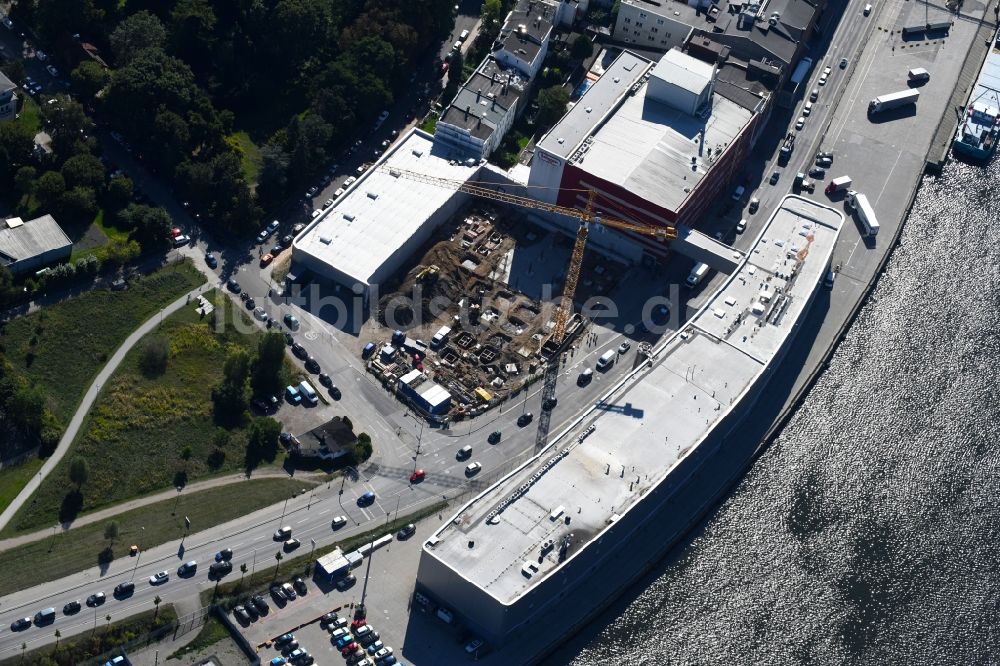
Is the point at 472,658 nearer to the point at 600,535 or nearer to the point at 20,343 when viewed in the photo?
the point at 600,535

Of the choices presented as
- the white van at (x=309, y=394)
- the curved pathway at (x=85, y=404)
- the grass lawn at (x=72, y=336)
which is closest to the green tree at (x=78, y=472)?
the curved pathway at (x=85, y=404)

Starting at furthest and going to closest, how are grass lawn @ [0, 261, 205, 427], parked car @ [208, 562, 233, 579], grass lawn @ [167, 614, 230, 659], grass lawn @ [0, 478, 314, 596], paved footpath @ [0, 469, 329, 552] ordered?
grass lawn @ [0, 261, 205, 427] < parked car @ [208, 562, 233, 579] < paved footpath @ [0, 469, 329, 552] < grass lawn @ [0, 478, 314, 596] < grass lawn @ [167, 614, 230, 659]

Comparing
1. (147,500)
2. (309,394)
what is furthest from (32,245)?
(309,394)

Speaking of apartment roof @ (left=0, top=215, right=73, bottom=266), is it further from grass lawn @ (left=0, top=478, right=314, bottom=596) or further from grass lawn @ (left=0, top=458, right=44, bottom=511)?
grass lawn @ (left=0, top=478, right=314, bottom=596)

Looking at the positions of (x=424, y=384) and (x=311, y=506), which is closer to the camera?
(x=311, y=506)

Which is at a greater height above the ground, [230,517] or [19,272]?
[19,272]

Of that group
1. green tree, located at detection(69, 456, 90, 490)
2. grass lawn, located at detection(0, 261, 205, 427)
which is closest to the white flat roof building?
green tree, located at detection(69, 456, 90, 490)

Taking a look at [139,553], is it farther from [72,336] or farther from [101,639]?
[72,336]

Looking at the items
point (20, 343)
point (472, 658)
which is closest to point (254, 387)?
point (20, 343)
